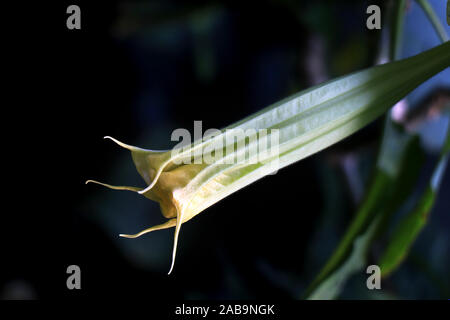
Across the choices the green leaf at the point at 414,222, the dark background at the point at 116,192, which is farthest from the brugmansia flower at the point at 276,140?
the dark background at the point at 116,192

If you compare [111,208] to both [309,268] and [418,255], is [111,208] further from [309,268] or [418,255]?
[418,255]

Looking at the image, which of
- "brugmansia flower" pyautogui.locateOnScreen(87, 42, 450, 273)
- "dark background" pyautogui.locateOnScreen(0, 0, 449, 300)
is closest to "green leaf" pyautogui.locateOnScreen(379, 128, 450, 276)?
"brugmansia flower" pyautogui.locateOnScreen(87, 42, 450, 273)

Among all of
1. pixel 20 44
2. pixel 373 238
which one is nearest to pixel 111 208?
pixel 20 44

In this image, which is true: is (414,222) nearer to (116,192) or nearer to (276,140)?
(276,140)

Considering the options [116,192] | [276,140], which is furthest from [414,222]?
[116,192]

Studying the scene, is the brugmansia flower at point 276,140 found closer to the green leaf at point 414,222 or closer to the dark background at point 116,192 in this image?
the green leaf at point 414,222

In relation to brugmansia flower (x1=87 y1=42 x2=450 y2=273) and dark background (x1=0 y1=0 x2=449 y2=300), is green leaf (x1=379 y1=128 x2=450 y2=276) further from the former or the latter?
dark background (x1=0 y1=0 x2=449 y2=300)
